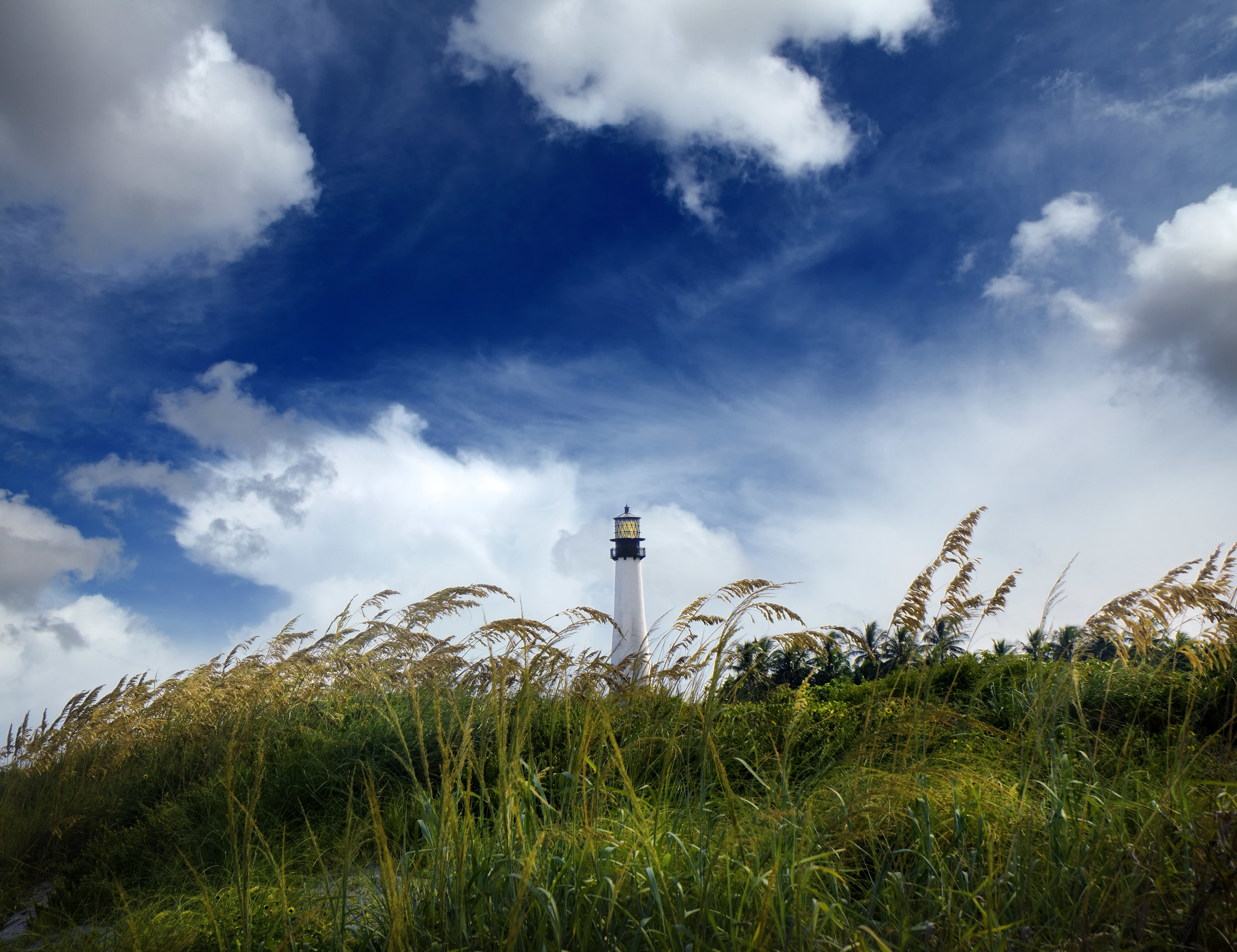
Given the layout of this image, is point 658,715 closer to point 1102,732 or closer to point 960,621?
point 960,621

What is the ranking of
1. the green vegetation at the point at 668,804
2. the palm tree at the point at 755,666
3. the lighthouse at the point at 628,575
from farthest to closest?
1. the lighthouse at the point at 628,575
2. the palm tree at the point at 755,666
3. the green vegetation at the point at 668,804

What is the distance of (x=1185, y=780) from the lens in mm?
3842

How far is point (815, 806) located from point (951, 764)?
1.71 m

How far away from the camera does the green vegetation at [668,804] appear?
8.81 ft

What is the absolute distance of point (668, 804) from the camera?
3969mm

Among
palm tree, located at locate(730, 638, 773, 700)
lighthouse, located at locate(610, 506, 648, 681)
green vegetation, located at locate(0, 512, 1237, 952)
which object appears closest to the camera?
green vegetation, located at locate(0, 512, 1237, 952)

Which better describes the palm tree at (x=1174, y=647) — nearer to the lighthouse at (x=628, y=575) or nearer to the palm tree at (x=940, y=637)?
the palm tree at (x=940, y=637)

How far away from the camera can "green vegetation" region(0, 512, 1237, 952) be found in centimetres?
269

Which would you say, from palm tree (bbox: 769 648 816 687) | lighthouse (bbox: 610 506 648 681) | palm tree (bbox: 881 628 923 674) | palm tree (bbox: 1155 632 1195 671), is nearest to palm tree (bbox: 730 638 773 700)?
palm tree (bbox: 769 648 816 687)

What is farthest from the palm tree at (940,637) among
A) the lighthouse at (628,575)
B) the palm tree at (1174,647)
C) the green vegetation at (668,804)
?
the lighthouse at (628,575)

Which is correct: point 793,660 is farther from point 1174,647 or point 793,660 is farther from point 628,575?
point 628,575

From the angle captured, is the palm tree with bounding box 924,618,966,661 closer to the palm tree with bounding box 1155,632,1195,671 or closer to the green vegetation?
the green vegetation

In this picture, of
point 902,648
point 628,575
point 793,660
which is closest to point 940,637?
point 902,648

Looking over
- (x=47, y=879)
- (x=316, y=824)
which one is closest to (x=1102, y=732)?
(x=316, y=824)
